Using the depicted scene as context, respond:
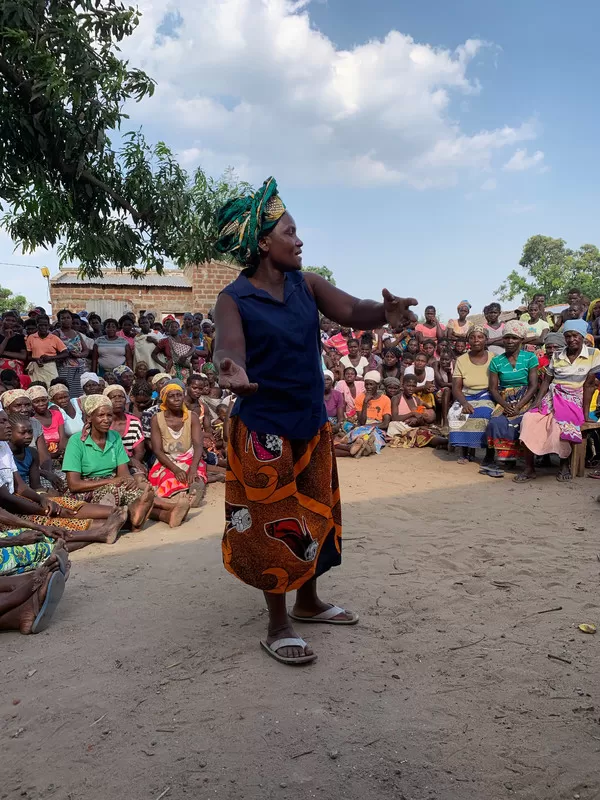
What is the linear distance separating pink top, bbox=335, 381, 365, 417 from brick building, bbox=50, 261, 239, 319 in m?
12.9

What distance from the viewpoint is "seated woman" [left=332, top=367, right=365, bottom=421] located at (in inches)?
360

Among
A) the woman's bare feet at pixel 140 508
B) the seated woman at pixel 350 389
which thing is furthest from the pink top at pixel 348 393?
the woman's bare feet at pixel 140 508

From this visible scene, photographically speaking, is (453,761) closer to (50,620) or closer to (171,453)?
(50,620)

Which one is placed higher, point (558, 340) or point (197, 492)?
point (558, 340)

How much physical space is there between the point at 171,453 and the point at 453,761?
4.47 m

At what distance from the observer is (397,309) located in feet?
8.76

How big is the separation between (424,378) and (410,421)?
31.4 inches

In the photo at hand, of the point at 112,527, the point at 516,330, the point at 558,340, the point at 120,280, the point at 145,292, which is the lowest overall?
the point at 112,527

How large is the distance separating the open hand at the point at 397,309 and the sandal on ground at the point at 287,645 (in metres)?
1.45

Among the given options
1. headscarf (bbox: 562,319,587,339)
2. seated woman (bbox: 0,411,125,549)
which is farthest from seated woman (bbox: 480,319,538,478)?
seated woman (bbox: 0,411,125,549)

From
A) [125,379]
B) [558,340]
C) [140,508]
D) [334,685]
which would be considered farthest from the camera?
[125,379]

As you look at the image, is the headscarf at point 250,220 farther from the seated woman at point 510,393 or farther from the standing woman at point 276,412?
the seated woman at point 510,393

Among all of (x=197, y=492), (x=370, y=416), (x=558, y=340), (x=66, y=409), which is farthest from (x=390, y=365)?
(x=66, y=409)

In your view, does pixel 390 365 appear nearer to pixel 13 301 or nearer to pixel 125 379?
pixel 125 379
